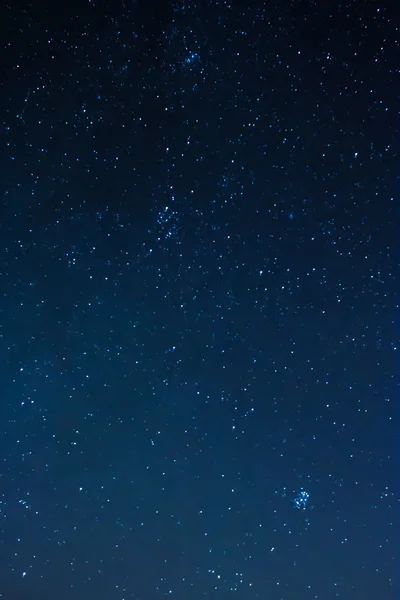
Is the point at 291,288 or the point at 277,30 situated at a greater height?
the point at 277,30

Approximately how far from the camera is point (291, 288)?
497 millimetres

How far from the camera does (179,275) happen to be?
0.51m

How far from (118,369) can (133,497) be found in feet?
0.43

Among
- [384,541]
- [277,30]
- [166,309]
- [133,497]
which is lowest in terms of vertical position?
[384,541]

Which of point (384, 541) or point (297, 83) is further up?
point (297, 83)

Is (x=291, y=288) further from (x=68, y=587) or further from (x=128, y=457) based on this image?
(x=68, y=587)

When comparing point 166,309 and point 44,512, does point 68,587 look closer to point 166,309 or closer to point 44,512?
point 44,512

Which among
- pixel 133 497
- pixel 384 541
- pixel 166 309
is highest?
pixel 166 309

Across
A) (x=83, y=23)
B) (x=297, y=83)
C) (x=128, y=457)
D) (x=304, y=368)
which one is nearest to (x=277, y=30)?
(x=297, y=83)

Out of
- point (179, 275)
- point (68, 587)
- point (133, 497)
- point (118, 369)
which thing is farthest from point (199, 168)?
point (68, 587)

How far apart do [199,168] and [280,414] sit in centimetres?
25

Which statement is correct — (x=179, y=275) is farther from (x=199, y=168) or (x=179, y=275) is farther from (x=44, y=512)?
(x=44, y=512)

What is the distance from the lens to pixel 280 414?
0.51m

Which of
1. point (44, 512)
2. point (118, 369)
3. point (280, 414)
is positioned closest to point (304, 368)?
point (280, 414)
